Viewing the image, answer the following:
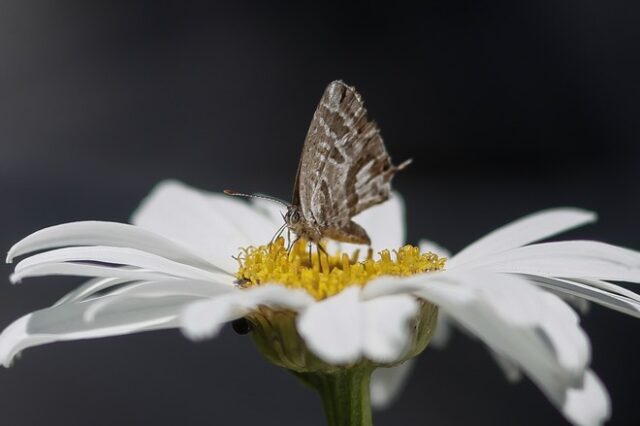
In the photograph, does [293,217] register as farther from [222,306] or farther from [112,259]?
[222,306]

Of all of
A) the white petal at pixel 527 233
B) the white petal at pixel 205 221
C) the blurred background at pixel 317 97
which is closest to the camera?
the white petal at pixel 527 233

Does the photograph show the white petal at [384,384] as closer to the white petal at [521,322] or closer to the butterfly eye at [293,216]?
the butterfly eye at [293,216]

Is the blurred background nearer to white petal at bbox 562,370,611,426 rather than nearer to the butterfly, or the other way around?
the butterfly

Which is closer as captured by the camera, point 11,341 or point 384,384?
point 11,341

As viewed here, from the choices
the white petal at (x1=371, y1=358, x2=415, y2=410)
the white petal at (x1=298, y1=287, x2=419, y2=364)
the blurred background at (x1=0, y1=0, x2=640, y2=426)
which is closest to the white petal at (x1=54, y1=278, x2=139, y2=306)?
the white petal at (x1=298, y1=287, x2=419, y2=364)

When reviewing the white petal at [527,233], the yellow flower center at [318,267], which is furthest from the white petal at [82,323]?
the white petal at [527,233]

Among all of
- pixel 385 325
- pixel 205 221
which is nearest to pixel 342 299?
pixel 385 325
